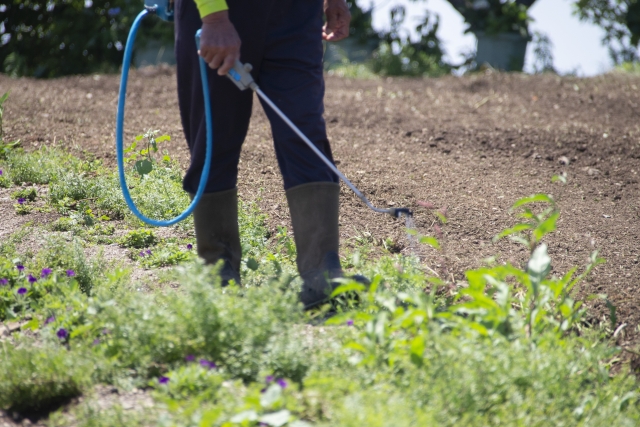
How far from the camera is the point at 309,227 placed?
8.20 ft

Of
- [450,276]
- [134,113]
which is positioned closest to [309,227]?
[450,276]

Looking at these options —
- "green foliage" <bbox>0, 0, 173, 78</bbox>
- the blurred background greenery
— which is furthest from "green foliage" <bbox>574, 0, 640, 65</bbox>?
"green foliage" <bbox>0, 0, 173, 78</bbox>

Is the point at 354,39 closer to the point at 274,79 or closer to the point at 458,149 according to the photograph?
the point at 458,149

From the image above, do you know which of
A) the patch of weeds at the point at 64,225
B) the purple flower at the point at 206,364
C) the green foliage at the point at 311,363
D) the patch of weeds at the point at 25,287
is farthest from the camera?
the patch of weeds at the point at 64,225

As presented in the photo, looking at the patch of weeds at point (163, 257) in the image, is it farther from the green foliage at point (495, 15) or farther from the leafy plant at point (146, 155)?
the green foliage at point (495, 15)

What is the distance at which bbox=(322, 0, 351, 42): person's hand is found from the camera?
2816 millimetres

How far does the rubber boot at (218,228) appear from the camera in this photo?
104 inches

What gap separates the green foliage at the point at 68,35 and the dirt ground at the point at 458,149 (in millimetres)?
1472

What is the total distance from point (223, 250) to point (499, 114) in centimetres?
351

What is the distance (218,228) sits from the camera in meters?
2.65

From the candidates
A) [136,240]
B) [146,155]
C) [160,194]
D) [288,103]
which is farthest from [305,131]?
[146,155]

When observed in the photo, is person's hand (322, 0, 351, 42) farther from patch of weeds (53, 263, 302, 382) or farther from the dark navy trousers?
patch of weeds (53, 263, 302, 382)

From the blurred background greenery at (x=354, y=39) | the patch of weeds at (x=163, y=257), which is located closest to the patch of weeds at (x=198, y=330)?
the patch of weeds at (x=163, y=257)

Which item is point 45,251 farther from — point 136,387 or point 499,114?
point 499,114
